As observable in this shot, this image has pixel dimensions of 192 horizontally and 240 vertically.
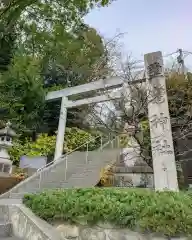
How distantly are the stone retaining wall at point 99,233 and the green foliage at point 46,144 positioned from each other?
8.33 metres

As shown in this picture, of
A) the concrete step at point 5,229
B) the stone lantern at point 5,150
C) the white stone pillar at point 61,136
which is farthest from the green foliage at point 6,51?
the concrete step at point 5,229

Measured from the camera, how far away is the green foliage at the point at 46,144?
12352 mm

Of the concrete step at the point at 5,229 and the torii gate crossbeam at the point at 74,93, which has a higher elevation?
the torii gate crossbeam at the point at 74,93

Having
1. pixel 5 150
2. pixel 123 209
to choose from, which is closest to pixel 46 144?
pixel 5 150

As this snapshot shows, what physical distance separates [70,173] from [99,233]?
6.39 meters

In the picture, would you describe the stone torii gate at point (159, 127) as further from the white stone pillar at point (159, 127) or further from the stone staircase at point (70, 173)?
the stone staircase at point (70, 173)

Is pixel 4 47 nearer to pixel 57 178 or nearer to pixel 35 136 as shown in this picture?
pixel 35 136

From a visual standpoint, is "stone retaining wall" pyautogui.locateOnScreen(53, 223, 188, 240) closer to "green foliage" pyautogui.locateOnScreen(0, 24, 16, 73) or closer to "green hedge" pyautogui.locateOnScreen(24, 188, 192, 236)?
"green hedge" pyautogui.locateOnScreen(24, 188, 192, 236)

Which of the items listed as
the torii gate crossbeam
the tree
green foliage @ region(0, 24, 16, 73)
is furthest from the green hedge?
green foliage @ region(0, 24, 16, 73)

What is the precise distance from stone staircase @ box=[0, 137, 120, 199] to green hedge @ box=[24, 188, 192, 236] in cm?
386

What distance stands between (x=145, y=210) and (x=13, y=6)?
8680mm

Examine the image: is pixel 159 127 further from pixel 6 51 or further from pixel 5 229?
pixel 6 51

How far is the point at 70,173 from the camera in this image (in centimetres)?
1003

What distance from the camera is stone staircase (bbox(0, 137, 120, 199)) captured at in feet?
28.6
